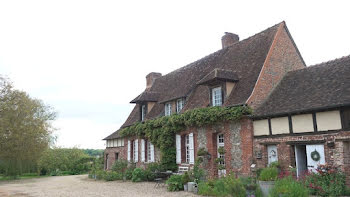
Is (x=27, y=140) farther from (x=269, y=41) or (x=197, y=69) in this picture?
(x=269, y=41)

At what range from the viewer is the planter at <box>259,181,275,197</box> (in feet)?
31.1

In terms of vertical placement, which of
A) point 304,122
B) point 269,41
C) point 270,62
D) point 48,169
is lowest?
point 48,169

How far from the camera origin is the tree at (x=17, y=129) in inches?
926

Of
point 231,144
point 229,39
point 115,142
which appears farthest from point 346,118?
point 115,142

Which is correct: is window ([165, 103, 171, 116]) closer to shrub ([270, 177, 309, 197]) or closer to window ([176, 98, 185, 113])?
window ([176, 98, 185, 113])

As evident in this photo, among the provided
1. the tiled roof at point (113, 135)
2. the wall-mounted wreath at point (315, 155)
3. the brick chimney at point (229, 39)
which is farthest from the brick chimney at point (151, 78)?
the wall-mounted wreath at point (315, 155)

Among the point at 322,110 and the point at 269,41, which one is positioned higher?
the point at 269,41

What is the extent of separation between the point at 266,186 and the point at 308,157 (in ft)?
9.73

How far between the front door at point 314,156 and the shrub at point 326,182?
772 mm

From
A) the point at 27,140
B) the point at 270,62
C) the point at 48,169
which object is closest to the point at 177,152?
the point at 270,62

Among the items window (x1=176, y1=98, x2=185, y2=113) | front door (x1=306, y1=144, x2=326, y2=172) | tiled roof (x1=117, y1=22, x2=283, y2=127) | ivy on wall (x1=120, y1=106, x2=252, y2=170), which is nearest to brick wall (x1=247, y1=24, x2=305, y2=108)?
tiled roof (x1=117, y1=22, x2=283, y2=127)

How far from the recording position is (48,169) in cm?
3350

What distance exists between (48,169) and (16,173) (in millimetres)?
6704

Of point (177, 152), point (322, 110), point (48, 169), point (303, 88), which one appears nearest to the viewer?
point (322, 110)
